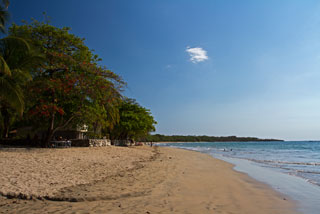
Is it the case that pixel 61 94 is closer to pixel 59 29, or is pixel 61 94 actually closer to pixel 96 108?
Result: pixel 96 108

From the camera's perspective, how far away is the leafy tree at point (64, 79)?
15.3 m

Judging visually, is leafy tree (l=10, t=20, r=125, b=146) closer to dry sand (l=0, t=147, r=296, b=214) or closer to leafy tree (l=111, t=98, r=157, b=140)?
dry sand (l=0, t=147, r=296, b=214)

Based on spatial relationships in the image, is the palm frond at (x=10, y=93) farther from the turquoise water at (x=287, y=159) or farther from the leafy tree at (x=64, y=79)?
the turquoise water at (x=287, y=159)

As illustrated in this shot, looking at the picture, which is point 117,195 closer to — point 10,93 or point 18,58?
point 10,93

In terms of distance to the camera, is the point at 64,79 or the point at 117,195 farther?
the point at 64,79

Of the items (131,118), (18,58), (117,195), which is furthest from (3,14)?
(131,118)

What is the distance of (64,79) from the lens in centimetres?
1575

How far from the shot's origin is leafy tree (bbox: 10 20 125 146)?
602 inches

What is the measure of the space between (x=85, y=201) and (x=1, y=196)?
1.97 m

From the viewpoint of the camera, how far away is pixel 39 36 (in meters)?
16.5

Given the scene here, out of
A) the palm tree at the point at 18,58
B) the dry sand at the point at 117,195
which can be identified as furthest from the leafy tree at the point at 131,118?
the dry sand at the point at 117,195

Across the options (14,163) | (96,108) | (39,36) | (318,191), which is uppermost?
(39,36)

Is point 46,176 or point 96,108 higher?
point 96,108

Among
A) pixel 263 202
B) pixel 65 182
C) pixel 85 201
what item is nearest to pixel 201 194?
pixel 263 202
